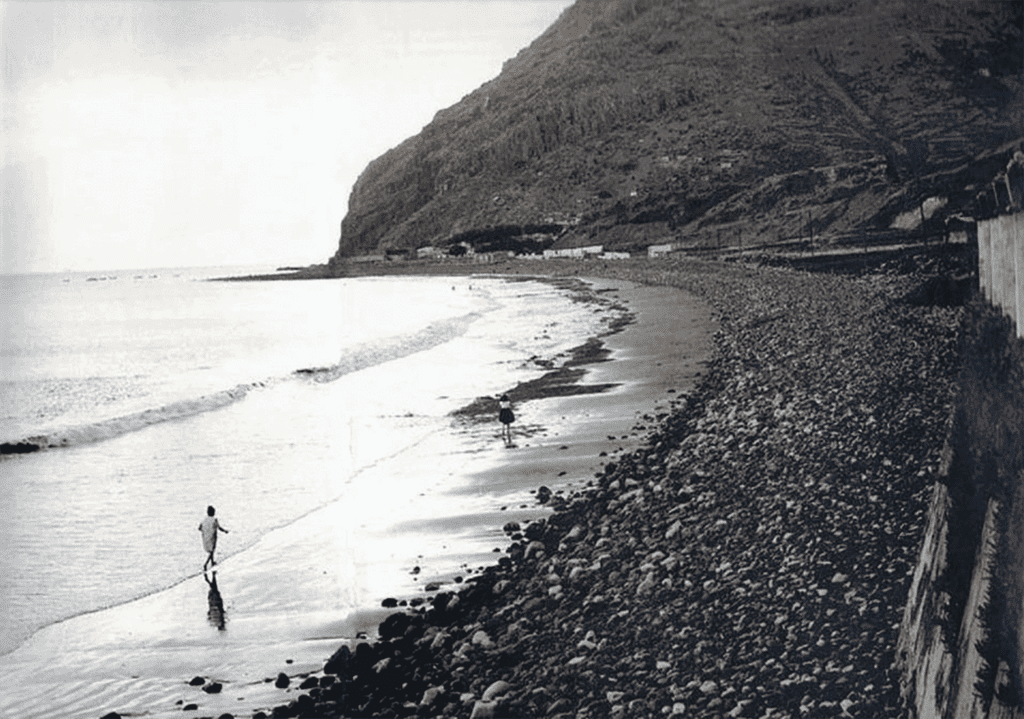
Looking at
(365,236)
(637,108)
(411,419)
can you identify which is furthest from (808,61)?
(411,419)

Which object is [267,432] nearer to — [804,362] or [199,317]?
[804,362]

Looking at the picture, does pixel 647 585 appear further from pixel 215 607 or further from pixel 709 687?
pixel 215 607

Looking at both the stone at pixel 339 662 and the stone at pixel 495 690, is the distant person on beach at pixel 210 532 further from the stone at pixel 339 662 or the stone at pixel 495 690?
the stone at pixel 495 690

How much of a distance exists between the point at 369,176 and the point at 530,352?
172 m

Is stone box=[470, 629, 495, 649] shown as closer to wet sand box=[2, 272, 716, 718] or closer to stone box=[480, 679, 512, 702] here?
stone box=[480, 679, 512, 702]

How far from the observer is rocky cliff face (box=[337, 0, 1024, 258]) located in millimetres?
103625

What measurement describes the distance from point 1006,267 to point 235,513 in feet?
33.0

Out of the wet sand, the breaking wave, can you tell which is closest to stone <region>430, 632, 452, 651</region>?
the wet sand

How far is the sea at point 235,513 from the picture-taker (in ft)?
27.3

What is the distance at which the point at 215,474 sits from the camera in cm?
1609

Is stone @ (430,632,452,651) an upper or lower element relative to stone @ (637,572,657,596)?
lower

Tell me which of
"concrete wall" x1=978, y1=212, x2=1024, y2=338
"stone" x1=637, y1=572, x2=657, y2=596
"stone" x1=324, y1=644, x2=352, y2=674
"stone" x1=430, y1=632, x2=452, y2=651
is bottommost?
"stone" x1=324, y1=644, x2=352, y2=674

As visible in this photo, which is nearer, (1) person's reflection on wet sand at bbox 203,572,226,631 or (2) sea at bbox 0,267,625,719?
(2) sea at bbox 0,267,625,719

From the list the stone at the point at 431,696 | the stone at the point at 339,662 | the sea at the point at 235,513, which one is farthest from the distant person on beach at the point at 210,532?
the stone at the point at 431,696
